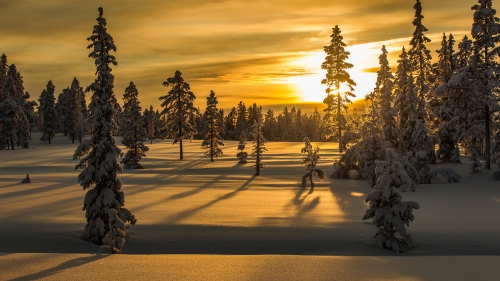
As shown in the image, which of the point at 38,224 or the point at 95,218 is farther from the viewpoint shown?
the point at 38,224

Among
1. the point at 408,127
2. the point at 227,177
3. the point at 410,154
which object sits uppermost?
the point at 408,127


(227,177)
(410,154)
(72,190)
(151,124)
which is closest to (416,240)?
(410,154)

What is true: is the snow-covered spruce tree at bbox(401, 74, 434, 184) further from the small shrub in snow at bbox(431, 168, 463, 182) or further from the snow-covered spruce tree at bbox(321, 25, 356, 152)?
the snow-covered spruce tree at bbox(321, 25, 356, 152)

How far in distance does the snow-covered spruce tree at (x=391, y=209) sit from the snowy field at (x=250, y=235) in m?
0.45

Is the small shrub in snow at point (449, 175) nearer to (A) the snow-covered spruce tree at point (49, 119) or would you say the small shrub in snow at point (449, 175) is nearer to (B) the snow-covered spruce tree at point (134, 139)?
(B) the snow-covered spruce tree at point (134, 139)

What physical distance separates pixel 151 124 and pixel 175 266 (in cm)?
11712

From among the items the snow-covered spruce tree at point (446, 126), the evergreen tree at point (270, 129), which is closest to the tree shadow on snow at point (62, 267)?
the snow-covered spruce tree at point (446, 126)

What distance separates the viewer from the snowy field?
959 centimetres

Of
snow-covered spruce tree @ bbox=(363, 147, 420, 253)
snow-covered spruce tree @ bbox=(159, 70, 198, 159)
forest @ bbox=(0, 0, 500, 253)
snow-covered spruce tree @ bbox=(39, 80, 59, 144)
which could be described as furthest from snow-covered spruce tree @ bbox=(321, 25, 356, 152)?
snow-covered spruce tree @ bbox=(39, 80, 59, 144)

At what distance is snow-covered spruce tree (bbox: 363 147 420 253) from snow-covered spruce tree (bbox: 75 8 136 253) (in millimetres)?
8574

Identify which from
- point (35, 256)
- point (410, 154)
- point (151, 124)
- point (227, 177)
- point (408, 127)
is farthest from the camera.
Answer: point (151, 124)

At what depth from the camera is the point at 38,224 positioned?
15.2 meters

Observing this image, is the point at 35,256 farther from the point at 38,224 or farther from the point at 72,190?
the point at 72,190

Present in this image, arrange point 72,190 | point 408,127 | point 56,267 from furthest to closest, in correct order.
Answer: point 408,127 → point 72,190 → point 56,267
